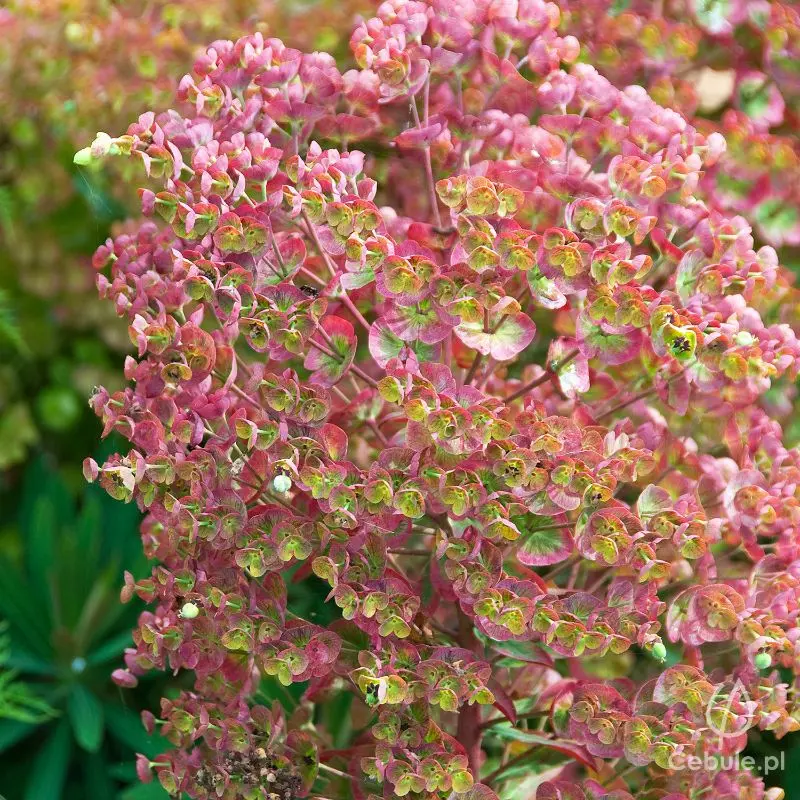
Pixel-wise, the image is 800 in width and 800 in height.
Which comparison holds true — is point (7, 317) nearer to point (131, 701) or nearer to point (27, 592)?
point (27, 592)

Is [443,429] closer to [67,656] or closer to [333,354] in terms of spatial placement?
[333,354]

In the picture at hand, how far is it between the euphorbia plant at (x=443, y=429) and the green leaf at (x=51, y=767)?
60cm

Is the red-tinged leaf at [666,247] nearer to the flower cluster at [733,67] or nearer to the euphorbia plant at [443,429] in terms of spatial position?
the euphorbia plant at [443,429]

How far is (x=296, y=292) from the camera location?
0.86 m

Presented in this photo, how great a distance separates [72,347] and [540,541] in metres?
1.39

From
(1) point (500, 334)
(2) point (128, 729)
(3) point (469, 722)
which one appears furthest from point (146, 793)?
(1) point (500, 334)

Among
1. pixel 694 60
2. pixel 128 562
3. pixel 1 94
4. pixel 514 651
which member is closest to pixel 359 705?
pixel 514 651

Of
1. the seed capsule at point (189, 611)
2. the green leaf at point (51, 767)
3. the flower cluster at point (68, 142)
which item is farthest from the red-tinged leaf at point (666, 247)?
the green leaf at point (51, 767)

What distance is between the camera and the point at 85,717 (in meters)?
1.51

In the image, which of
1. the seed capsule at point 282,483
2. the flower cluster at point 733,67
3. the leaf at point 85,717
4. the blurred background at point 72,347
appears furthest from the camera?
the blurred background at point 72,347

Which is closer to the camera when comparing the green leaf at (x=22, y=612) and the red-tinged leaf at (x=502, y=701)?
the red-tinged leaf at (x=502, y=701)

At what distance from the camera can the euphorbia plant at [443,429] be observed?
834 millimetres

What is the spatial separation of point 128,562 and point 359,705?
29.6 inches

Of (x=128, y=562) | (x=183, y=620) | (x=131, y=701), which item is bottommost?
(x=131, y=701)
